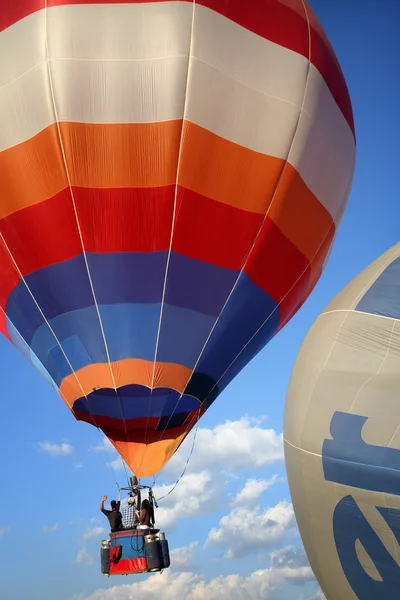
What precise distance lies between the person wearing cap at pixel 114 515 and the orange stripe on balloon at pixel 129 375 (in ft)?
4.93

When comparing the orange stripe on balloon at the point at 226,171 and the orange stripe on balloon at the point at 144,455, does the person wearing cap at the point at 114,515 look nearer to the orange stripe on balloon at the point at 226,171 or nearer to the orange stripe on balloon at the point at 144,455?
the orange stripe on balloon at the point at 144,455

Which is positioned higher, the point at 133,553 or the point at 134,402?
the point at 134,402

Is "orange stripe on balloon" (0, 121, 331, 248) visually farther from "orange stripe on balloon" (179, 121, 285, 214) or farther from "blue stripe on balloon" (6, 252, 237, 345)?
"blue stripe on balloon" (6, 252, 237, 345)

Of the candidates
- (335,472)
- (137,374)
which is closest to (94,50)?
(137,374)

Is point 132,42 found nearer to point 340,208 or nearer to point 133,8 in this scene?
point 133,8

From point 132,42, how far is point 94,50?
1.58 feet

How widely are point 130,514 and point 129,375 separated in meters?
1.86

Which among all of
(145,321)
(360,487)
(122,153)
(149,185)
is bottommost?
(360,487)

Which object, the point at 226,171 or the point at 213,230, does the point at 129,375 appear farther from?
the point at 226,171

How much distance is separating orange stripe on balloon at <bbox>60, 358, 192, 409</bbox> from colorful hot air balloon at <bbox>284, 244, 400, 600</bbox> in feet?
8.92

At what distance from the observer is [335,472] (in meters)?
6.85

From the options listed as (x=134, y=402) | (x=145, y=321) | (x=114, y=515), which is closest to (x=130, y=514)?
(x=114, y=515)

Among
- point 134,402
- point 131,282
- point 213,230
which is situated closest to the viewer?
point 131,282

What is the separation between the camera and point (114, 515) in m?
9.91
